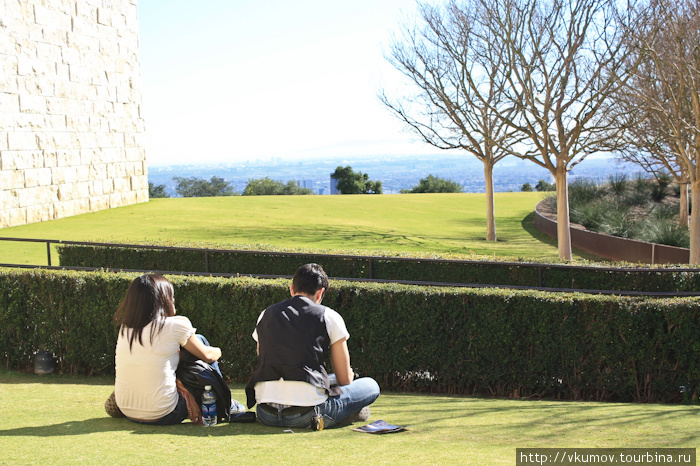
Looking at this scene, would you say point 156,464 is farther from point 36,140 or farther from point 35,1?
point 35,1

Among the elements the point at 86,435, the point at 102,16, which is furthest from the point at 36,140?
the point at 86,435

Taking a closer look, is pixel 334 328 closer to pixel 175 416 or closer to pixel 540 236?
pixel 175 416

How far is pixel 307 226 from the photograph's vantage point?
21547 mm

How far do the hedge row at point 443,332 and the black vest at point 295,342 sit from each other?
2.39 m

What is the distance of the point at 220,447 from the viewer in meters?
3.75

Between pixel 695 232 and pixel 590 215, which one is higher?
pixel 590 215

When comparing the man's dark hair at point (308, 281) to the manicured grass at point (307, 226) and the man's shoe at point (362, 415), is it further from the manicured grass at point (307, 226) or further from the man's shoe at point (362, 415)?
the manicured grass at point (307, 226)

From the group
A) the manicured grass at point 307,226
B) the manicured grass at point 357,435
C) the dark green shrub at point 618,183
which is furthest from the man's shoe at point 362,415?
the dark green shrub at point 618,183

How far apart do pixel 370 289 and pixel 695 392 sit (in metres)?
3.58

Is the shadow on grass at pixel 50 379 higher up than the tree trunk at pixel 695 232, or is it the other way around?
the tree trunk at pixel 695 232

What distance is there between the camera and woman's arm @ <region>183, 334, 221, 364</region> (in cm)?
446

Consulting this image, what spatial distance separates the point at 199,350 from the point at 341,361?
1072 mm

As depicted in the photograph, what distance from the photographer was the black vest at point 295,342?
4.33 metres

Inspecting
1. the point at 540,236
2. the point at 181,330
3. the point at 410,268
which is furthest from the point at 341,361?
the point at 540,236
